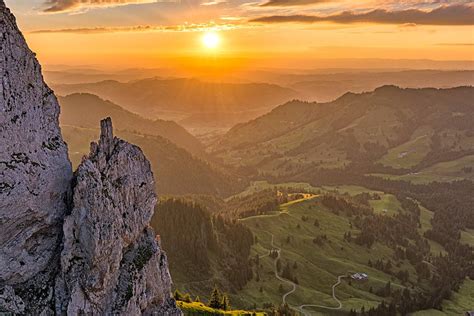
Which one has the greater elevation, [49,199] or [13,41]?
[13,41]

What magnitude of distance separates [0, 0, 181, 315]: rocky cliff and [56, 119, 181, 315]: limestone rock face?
0.12m

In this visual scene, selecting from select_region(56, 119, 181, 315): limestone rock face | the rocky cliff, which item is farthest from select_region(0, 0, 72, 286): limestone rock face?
select_region(56, 119, 181, 315): limestone rock face

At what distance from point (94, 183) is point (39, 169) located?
6.19 m

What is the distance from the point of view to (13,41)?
48594mm

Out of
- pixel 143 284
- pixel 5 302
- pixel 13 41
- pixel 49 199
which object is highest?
pixel 13 41

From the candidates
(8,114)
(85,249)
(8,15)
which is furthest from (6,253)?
(8,15)

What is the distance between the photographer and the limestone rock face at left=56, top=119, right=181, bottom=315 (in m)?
47.8

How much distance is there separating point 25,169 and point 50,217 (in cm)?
622

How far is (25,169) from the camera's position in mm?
47406

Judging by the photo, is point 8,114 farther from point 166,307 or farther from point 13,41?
point 166,307

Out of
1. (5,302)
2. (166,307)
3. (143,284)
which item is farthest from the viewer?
(166,307)

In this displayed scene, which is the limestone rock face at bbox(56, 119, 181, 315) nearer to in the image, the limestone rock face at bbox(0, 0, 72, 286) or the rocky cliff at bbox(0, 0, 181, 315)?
the rocky cliff at bbox(0, 0, 181, 315)

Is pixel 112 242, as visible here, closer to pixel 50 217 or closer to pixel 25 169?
pixel 50 217

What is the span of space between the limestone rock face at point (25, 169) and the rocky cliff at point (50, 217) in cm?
10
